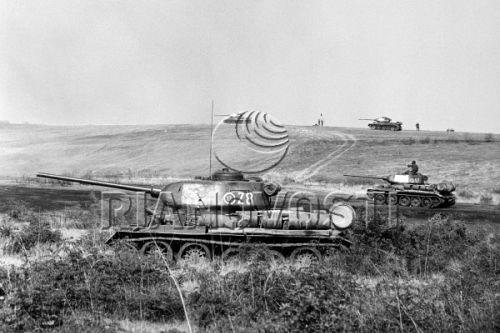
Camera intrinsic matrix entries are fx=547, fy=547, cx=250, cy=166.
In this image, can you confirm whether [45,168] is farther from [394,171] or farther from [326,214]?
[326,214]

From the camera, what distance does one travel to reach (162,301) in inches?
345

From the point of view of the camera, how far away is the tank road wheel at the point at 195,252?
12.9m

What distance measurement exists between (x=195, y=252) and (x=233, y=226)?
1092mm

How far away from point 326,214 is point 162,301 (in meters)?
5.46

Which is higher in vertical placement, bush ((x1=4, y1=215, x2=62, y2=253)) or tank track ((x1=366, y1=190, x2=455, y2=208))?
bush ((x1=4, y1=215, x2=62, y2=253))

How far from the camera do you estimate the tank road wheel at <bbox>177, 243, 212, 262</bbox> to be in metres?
12.9

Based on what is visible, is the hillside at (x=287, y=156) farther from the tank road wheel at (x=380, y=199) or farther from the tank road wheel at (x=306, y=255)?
the tank road wheel at (x=306, y=255)

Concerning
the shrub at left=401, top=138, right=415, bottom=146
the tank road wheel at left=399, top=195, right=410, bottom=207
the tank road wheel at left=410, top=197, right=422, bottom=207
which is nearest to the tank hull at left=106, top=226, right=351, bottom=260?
the tank road wheel at left=410, top=197, right=422, bottom=207

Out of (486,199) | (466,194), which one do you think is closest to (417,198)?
(486,199)

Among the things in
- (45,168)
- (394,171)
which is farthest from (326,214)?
(45,168)

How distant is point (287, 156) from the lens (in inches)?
2029

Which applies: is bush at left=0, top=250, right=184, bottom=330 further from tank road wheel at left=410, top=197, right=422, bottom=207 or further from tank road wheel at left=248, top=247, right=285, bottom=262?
tank road wheel at left=410, top=197, right=422, bottom=207

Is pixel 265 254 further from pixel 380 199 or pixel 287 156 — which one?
pixel 287 156

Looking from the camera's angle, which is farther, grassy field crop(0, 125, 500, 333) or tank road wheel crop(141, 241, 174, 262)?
tank road wheel crop(141, 241, 174, 262)
